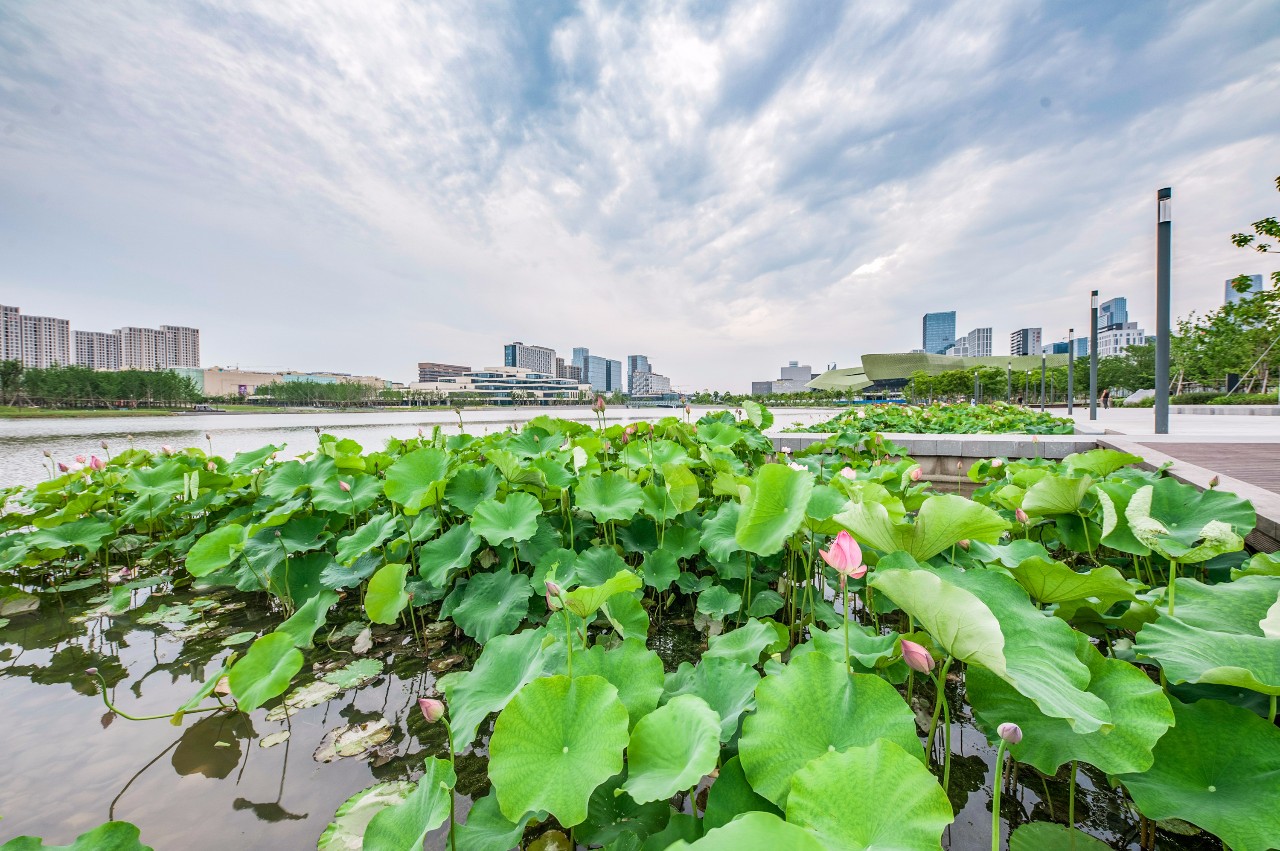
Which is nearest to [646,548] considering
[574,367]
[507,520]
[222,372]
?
[507,520]

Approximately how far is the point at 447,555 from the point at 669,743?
147 cm

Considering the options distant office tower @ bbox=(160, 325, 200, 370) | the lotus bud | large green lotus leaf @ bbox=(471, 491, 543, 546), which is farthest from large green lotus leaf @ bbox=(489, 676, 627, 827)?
distant office tower @ bbox=(160, 325, 200, 370)

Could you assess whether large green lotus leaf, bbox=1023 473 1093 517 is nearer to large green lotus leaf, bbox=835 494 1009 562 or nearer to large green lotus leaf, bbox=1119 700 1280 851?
large green lotus leaf, bbox=835 494 1009 562

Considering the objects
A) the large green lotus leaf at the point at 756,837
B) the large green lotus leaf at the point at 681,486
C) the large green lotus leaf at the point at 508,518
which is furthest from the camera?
the large green lotus leaf at the point at 681,486

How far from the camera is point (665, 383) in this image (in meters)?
100

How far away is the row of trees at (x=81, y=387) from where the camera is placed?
111 feet

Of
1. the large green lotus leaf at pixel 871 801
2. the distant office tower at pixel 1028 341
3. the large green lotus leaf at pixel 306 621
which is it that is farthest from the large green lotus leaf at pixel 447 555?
the distant office tower at pixel 1028 341

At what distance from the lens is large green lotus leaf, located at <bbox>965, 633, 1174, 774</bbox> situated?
0.78 m

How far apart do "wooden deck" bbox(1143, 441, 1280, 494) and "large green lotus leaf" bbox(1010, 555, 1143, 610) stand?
2.57 m

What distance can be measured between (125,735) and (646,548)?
1823 mm

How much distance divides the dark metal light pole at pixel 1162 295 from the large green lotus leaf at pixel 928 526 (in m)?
8.06

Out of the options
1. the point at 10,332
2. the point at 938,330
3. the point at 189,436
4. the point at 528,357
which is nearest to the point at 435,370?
the point at 528,357

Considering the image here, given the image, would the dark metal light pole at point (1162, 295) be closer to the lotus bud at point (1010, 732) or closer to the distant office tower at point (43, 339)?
the lotus bud at point (1010, 732)

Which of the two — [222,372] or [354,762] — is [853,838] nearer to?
[354,762]
